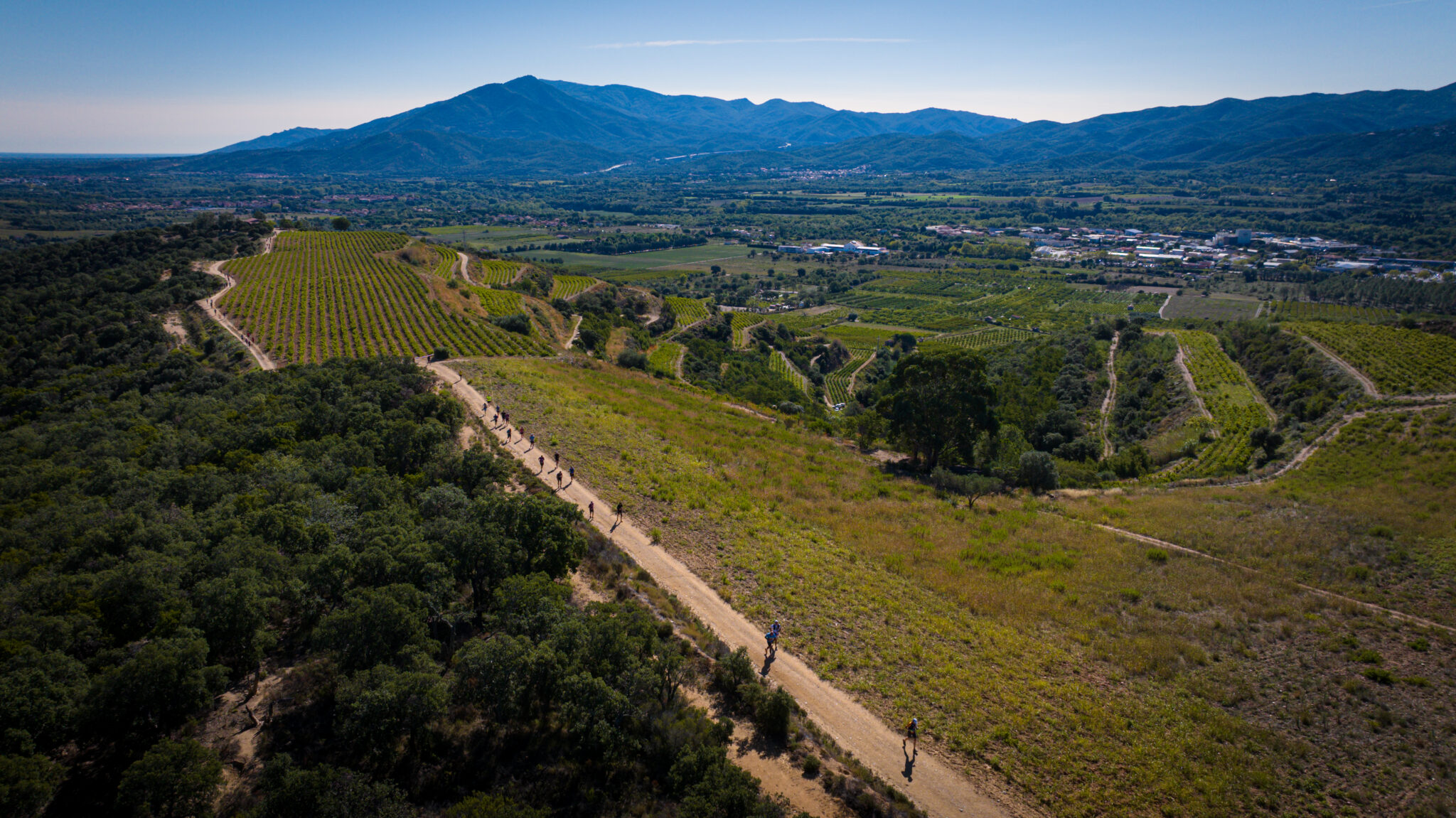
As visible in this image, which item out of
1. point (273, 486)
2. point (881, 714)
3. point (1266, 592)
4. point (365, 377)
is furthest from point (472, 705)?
point (365, 377)

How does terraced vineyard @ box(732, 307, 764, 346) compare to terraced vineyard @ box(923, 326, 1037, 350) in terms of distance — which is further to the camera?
terraced vineyard @ box(923, 326, 1037, 350)

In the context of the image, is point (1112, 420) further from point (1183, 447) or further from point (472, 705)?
point (472, 705)

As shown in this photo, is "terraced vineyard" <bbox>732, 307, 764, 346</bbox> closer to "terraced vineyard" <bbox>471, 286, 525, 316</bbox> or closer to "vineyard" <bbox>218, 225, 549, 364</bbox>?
"terraced vineyard" <bbox>471, 286, 525, 316</bbox>

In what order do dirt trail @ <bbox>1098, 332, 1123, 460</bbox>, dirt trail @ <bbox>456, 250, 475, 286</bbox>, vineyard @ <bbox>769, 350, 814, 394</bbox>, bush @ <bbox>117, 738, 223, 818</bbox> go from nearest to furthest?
bush @ <bbox>117, 738, 223, 818</bbox> < dirt trail @ <bbox>1098, 332, 1123, 460</bbox> < vineyard @ <bbox>769, 350, 814, 394</bbox> < dirt trail @ <bbox>456, 250, 475, 286</bbox>

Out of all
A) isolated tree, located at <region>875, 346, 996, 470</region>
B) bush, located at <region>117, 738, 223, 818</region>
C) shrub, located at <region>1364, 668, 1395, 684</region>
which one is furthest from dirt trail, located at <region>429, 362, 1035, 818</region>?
isolated tree, located at <region>875, 346, 996, 470</region>

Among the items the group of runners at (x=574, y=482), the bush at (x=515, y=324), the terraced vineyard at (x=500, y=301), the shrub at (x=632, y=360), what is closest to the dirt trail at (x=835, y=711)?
the group of runners at (x=574, y=482)

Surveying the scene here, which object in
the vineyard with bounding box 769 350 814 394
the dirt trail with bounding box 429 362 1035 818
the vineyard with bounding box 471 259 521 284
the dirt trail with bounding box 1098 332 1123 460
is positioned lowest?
the vineyard with bounding box 769 350 814 394
